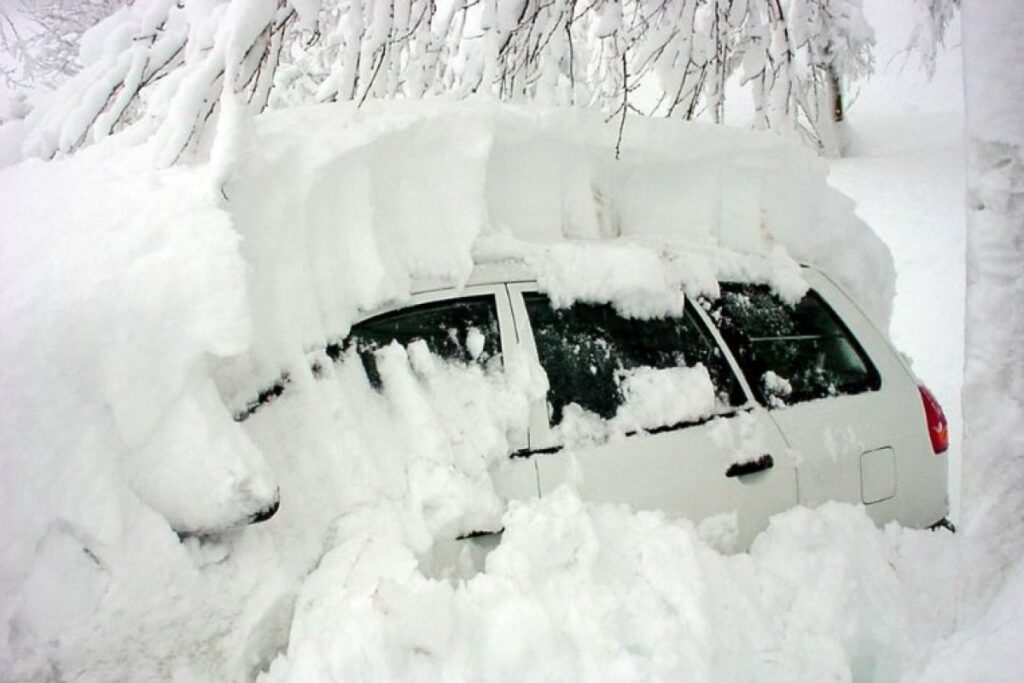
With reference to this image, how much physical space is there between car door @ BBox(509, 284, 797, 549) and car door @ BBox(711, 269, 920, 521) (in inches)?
4.2

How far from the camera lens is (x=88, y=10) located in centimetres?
900

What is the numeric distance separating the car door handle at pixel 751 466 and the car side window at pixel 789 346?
0.26 meters

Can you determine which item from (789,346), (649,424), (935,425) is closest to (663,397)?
(649,424)

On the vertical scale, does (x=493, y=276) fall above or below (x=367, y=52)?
below

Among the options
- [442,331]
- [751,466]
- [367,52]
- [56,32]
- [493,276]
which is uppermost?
[56,32]

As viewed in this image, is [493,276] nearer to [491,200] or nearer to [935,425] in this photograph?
[491,200]

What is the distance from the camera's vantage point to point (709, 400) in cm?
259

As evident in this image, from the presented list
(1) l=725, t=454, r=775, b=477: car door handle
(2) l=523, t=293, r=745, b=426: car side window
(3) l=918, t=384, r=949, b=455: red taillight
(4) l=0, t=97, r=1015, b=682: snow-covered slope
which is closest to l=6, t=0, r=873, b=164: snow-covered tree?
(4) l=0, t=97, r=1015, b=682: snow-covered slope

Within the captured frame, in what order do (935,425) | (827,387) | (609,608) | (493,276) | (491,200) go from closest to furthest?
(609,608), (493,276), (491,200), (827,387), (935,425)

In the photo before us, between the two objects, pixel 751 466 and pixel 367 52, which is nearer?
pixel 751 466

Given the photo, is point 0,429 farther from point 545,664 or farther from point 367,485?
point 545,664

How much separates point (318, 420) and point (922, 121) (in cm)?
1968

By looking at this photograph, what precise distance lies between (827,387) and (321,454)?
6.63ft

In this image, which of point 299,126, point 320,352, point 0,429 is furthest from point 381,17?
point 0,429
